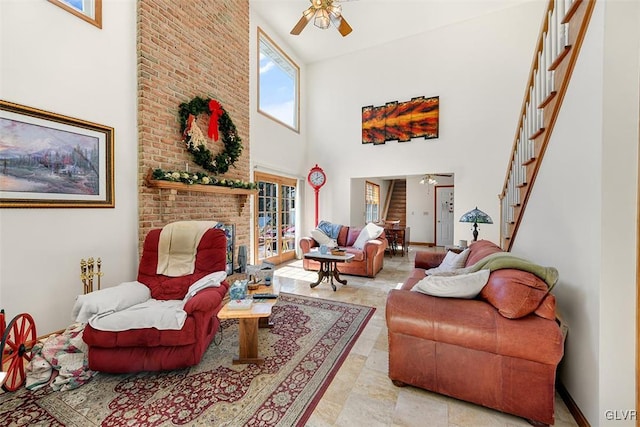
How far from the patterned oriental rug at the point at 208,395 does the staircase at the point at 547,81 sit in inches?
93.9

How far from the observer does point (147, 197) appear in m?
2.90

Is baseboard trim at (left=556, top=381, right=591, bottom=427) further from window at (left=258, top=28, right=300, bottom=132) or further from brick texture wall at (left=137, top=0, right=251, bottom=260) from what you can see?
window at (left=258, top=28, right=300, bottom=132)

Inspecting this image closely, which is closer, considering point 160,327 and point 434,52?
point 160,327

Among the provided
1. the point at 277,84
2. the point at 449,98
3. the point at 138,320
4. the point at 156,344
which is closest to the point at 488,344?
the point at 156,344

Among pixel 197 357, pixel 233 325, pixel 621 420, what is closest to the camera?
pixel 621 420

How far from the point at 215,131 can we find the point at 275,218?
7.81 ft

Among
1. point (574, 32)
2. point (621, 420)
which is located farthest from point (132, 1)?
point (621, 420)

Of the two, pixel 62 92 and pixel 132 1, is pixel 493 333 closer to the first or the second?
pixel 62 92

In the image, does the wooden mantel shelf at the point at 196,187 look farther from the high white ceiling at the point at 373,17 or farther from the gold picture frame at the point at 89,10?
the high white ceiling at the point at 373,17

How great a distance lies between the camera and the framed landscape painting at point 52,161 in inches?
78.5

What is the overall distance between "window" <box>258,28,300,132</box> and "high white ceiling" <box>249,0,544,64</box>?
376 mm

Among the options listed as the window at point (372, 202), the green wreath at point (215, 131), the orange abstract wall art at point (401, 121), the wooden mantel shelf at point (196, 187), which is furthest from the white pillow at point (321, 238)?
the window at point (372, 202)

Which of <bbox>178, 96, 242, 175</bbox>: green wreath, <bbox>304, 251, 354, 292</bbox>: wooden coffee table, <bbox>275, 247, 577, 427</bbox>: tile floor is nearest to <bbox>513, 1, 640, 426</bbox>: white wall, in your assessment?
<bbox>275, 247, 577, 427</bbox>: tile floor

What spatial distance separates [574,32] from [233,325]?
3694 millimetres
